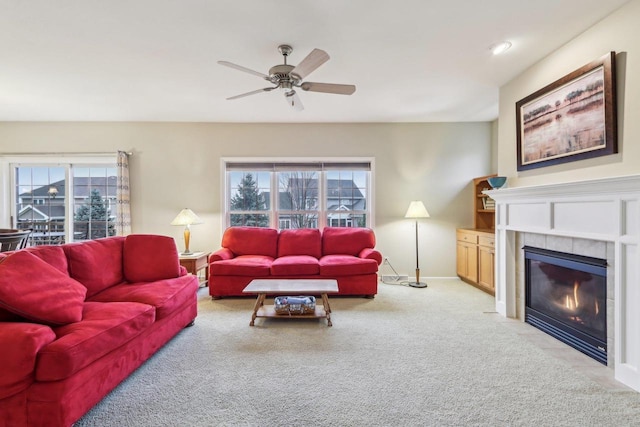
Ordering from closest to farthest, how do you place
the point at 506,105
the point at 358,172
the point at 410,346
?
the point at 410,346 < the point at 506,105 < the point at 358,172

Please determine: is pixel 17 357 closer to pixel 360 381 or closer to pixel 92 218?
pixel 360 381

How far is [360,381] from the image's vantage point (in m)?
1.95

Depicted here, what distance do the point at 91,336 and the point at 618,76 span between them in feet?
12.9

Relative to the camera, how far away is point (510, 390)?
6.07ft

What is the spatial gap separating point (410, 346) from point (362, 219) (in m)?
2.73

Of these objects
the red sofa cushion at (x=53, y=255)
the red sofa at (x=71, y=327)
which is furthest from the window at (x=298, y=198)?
the red sofa cushion at (x=53, y=255)

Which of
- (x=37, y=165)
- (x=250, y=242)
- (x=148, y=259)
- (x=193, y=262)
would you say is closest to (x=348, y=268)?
(x=250, y=242)

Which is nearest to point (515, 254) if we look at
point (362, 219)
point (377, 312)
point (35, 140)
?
point (377, 312)

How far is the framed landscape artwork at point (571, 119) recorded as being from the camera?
6.96 ft

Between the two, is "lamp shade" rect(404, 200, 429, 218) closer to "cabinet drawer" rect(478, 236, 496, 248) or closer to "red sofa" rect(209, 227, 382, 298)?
"red sofa" rect(209, 227, 382, 298)

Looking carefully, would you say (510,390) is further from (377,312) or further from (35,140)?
(35,140)

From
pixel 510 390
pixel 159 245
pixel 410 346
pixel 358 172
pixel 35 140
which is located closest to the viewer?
pixel 510 390

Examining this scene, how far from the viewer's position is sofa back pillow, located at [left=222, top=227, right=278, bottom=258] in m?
4.38

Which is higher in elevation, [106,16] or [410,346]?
[106,16]
